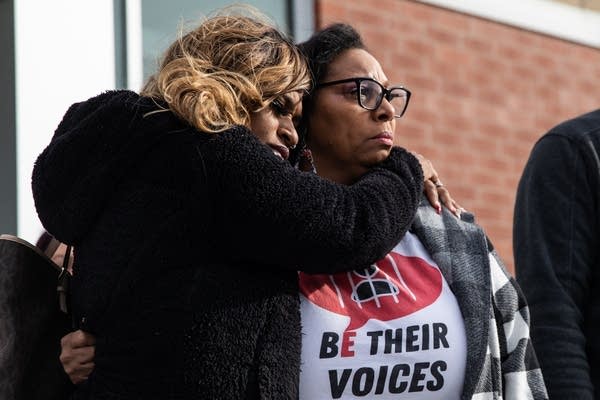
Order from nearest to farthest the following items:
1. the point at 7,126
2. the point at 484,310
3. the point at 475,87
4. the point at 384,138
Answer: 1. the point at 484,310
2. the point at 384,138
3. the point at 7,126
4. the point at 475,87

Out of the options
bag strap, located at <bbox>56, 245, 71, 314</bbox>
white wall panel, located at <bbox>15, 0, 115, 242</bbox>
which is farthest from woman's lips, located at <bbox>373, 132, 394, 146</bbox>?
white wall panel, located at <bbox>15, 0, 115, 242</bbox>

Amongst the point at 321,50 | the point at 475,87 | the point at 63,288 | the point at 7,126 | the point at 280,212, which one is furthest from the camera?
the point at 475,87

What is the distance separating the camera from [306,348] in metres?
2.44

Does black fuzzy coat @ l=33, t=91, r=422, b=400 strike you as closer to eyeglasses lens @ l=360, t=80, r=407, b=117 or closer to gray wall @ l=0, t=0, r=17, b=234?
eyeglasses lens @ l=360, t=80, r=407, b=117

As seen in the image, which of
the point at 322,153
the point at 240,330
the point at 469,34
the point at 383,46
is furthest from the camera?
the point at 469,34

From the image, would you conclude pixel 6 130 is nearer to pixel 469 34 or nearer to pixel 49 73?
pixel 49 73

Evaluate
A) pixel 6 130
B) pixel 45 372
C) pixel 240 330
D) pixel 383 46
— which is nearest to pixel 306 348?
pixel 240 330

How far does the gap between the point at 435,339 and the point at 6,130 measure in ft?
6.92

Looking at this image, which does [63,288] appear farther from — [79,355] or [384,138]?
[384,138]

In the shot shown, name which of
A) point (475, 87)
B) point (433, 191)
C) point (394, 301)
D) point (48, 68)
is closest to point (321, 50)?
point (433, 191)

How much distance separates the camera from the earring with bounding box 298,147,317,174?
9.27 ft

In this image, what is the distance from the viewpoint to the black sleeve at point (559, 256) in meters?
2.88

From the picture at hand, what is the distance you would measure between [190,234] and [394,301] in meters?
0.49

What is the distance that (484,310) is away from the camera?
2.63 metres
